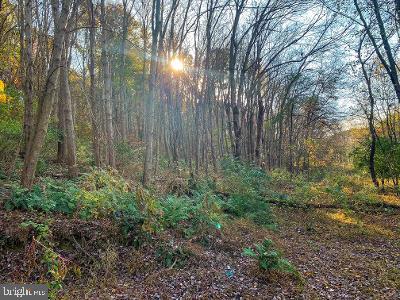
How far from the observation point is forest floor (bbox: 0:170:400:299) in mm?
3527

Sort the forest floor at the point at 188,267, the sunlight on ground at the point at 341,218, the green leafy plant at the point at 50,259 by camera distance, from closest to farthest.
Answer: the green leafy plant at the point at 50,259 → the forest floor at the point at 188,267 → the sunlight on ground at the point at 341,218

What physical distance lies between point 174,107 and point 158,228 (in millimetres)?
14080

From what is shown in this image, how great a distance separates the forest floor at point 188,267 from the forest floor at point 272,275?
0.04 feet

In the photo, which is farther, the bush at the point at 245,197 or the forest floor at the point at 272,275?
the bush at the point at 245,197

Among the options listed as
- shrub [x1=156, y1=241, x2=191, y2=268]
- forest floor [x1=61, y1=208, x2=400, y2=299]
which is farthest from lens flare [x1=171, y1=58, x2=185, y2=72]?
shrub [x1=156, y1=241, x2=191, y2=268]

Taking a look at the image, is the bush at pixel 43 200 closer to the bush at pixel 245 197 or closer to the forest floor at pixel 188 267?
the forest floor at pixel 188 267

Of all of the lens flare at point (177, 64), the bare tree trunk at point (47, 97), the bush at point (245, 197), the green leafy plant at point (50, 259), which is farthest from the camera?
the lens flare at point (177, 64)

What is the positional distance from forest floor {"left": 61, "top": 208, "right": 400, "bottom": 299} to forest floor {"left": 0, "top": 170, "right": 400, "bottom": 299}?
13 mm

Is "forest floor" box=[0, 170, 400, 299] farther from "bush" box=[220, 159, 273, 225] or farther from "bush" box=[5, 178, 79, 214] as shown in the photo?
"bush" box=[220, 159, 273, 225]

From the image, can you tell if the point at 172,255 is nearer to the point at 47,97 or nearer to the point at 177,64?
the point at 47,97

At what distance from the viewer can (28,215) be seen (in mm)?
4168

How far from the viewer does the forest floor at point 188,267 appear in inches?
139

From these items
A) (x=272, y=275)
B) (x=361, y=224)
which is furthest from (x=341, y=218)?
(x=272, y=275)

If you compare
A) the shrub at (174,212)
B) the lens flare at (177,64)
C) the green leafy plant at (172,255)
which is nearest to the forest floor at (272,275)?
the green leafy plant at (172,255)
